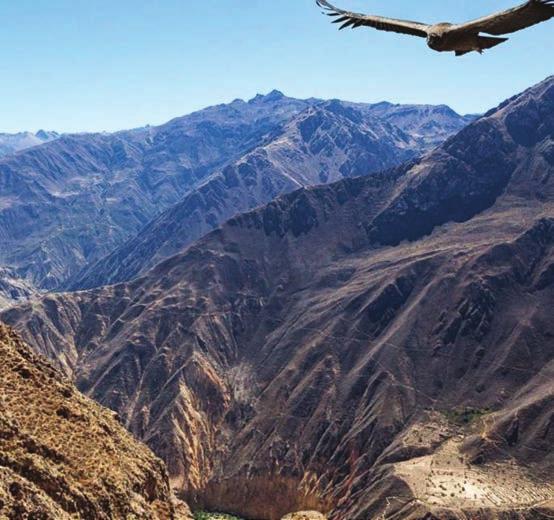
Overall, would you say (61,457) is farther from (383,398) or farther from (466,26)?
(383,398)

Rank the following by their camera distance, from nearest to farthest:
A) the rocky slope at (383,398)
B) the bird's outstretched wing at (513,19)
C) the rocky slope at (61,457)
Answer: the bird's outstretched wing at (513,19)
the rocky slope at (61,457)
the rocky slope at (383,398)

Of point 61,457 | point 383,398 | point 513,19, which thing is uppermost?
point 513,19

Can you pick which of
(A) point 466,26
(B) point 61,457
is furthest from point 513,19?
(B) point 61,457

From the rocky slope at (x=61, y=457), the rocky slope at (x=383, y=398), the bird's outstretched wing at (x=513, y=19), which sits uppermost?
the bird's outstretched wing at (x=513, y=19)

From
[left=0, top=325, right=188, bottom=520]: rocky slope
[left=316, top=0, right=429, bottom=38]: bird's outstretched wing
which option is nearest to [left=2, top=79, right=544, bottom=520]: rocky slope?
[left=0, top=325, right=188, bottom=520]: rocky slope

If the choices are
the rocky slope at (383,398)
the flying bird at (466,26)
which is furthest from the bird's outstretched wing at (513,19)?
the rocky slope at (383,398)

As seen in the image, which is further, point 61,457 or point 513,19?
point 61,457

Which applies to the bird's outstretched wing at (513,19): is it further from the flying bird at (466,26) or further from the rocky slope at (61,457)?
the rocky slope at (61,457)

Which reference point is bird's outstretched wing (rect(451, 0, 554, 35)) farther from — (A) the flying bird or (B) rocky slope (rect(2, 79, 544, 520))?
(B) rocky slope (rect(2, 79, 544, 520))
